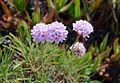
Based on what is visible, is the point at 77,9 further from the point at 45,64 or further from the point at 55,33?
the point at 55,33

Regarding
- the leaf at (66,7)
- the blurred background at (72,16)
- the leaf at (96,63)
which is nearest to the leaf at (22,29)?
the blurred background at (72,16)

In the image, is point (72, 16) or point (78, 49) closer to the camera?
point (78, 49)

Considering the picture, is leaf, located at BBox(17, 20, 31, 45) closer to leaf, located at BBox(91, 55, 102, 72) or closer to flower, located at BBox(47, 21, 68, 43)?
leaf, located at BBox(91, 55, 102, 72)

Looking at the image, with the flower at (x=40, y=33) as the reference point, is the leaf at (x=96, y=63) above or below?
above

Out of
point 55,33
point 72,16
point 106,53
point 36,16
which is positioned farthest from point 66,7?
point 55,33

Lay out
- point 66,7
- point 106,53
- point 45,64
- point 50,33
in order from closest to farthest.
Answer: point 50,33 → point 45,64 → point 106,53 → point 66,7

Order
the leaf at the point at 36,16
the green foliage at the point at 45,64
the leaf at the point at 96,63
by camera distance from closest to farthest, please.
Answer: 1. the green foliage at the point at 45,64
2. the leaf at the point at 96,63
3. the leaf at the point at 36,16

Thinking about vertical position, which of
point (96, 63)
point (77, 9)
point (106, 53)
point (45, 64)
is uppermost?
point (77, 9)

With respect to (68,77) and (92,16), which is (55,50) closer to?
(68,77)

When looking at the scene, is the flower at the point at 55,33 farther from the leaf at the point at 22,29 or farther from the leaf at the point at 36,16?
the leaf at the point at 36,16

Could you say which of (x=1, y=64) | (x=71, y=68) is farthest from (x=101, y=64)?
(x=1, y=64)

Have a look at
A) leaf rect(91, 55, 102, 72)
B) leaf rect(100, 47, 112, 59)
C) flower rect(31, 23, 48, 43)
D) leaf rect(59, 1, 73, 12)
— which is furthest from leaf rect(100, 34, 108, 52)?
flower rect(31, 23, 48, 43)
